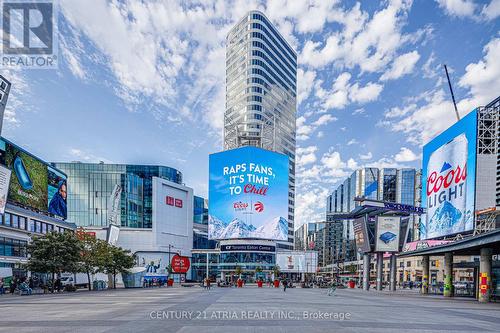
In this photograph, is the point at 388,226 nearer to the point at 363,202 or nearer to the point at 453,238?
the point at 363,202

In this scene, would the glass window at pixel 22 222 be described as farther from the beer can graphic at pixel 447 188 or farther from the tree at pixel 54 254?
the beer can graphic at pixel 447 188

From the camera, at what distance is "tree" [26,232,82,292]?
121 ft

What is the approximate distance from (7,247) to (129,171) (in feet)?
274

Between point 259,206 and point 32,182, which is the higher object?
point 32,182

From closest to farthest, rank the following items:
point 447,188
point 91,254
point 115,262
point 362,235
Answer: point 91,254
point 115,262
point 362,235
point 447,188

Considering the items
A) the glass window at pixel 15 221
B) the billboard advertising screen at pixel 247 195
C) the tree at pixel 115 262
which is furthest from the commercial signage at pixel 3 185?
the billboard advertising screen at pixel 247 195

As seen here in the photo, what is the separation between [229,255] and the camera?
9625cm

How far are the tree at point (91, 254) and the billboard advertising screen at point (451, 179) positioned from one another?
52815 millimetres

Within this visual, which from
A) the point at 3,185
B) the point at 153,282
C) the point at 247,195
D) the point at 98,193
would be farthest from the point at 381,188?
the point at 3,185

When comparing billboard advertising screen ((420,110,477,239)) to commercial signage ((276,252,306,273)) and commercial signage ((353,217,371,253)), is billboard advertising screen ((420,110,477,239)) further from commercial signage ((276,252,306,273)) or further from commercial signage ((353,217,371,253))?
commercial signage ((276,252,306,273))

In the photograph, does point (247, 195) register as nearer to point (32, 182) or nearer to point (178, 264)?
point (178, 264)

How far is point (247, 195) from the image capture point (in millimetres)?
90375

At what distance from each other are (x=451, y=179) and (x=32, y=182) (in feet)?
219

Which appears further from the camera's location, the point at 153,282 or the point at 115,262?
the point at 153,282
